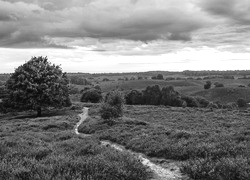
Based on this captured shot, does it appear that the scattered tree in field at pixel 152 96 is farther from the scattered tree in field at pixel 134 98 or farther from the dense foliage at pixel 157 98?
the scattered tree in field at pixel 134 98

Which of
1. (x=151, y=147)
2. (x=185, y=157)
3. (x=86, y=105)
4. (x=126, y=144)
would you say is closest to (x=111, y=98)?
(x=126, y=144)

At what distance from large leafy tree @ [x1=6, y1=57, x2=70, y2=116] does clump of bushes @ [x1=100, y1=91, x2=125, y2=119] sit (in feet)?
66.7

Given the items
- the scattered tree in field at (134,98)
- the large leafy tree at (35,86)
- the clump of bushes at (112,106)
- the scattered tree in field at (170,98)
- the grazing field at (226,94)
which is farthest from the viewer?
the grazing field at (226,94)

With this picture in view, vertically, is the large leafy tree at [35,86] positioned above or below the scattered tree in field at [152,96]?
above

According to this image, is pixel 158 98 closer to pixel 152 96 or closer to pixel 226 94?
pixel 152 96

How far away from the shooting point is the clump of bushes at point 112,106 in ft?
106

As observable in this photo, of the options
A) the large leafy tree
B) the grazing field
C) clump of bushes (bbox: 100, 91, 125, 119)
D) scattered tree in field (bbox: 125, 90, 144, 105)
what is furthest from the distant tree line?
clump of bushes (bbox: 100, 91, 125, 119)

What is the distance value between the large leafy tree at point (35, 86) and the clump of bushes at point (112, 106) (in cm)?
2034

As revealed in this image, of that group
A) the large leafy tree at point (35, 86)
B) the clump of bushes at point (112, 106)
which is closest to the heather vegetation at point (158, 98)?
the large leafy tree at point (35, 86)

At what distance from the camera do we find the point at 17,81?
50406 mm

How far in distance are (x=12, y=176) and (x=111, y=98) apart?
83.0ft

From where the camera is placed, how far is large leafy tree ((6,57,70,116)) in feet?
161

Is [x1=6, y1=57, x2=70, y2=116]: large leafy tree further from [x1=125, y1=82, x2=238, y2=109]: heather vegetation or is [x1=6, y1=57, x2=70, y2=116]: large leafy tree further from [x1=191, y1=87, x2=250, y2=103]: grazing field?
[x1=191, y1=87, x2=250, y2=103]: grazing field

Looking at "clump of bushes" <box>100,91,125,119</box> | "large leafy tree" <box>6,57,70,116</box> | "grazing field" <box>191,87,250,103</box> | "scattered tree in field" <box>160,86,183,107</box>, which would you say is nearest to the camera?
"clump of bushes" <box>100,91,125,119</box>
